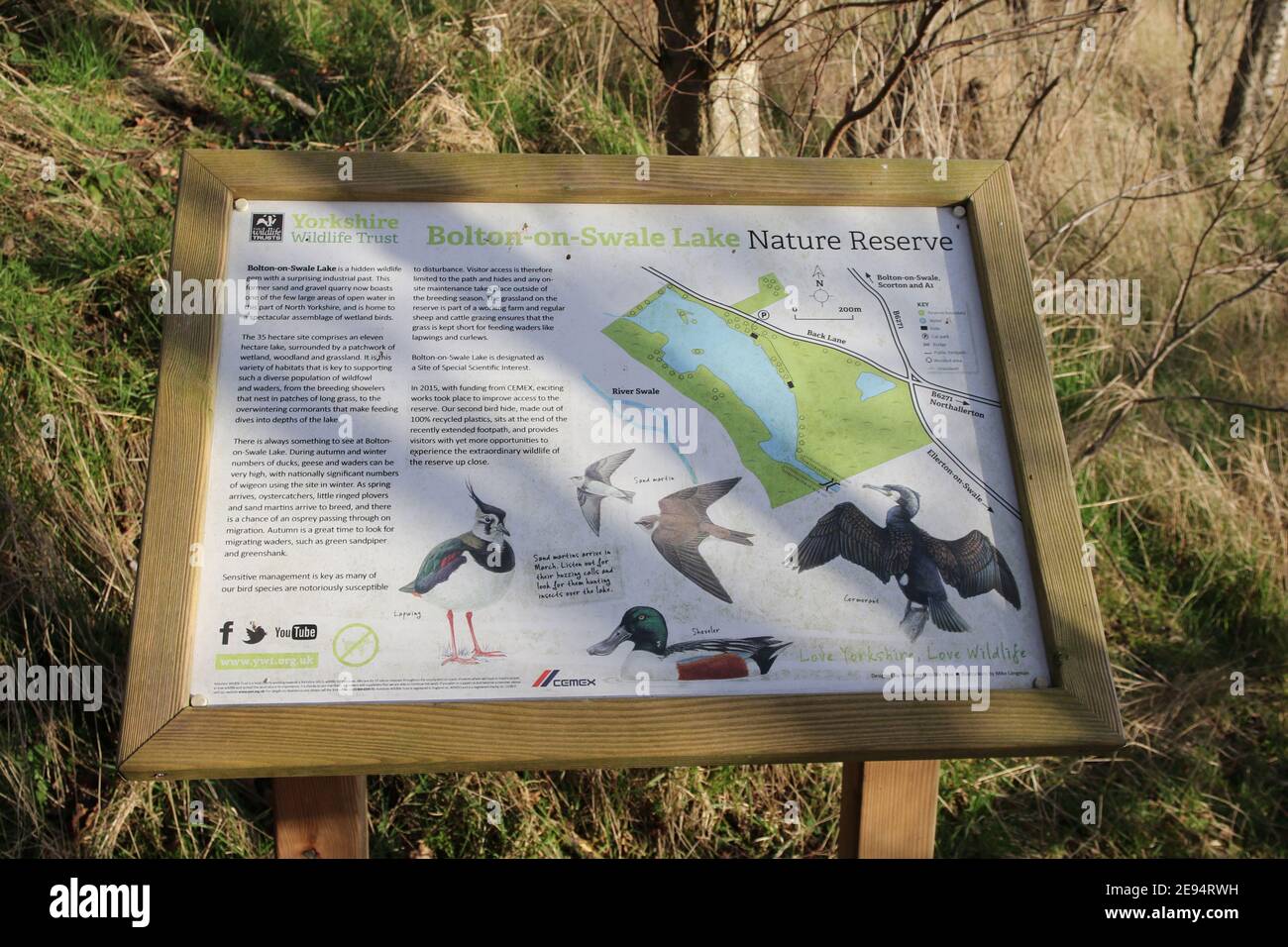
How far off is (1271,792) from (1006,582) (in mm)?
1921

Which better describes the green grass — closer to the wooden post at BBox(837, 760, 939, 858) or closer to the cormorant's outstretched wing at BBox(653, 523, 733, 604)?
the cormorant's outstretched wing at BBox(653, 523, 733, 604)

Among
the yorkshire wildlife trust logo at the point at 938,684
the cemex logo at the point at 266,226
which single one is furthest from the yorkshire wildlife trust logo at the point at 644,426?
the cemex logo at the point at 266,226

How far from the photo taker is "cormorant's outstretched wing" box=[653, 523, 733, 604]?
1.68 metres

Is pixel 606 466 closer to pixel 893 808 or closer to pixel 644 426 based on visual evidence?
pixel 644 426

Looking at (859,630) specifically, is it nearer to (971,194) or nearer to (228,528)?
(971,194)

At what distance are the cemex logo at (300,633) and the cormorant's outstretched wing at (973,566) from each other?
1082 millimetres

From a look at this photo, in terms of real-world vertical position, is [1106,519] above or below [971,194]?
below

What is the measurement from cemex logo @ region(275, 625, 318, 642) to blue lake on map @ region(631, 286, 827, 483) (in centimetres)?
80

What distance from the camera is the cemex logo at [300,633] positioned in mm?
1592

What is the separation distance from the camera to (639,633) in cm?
163

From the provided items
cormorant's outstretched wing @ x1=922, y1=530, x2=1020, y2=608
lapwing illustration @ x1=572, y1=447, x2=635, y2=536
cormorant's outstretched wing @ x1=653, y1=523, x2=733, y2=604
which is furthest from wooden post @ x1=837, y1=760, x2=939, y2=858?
lapwing illustration @ x1=572, y1=447, x2=635, y2=536

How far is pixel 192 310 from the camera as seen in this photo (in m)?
1.75

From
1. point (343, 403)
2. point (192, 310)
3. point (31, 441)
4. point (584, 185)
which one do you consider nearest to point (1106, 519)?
point (584, 185)
